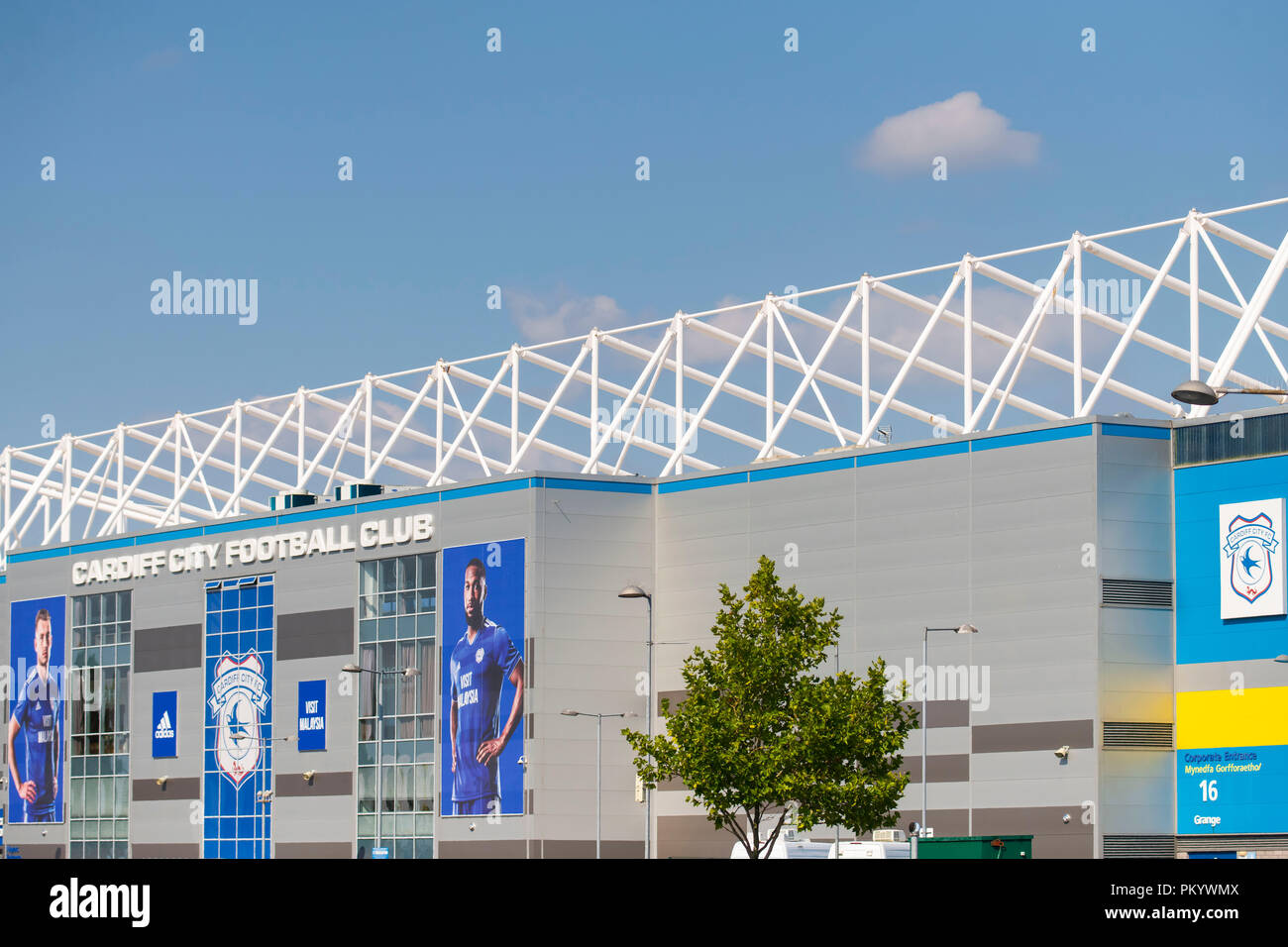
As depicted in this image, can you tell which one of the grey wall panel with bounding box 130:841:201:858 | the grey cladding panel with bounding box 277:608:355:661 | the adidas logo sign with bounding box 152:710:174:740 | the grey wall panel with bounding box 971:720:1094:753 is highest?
the grey cladding panel with bounding box 277:608:355:661

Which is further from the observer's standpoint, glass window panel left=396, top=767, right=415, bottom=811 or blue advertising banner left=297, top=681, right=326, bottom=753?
blue advertising banner left=297, top=681, right=326, bottom=753

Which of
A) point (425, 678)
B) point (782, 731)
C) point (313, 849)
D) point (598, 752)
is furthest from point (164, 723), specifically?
point (782, 731)

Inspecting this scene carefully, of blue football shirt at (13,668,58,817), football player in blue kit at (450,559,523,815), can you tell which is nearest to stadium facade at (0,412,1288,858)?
football player in blue kit at (450,559,523,815)

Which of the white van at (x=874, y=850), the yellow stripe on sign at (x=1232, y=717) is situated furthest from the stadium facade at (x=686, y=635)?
the white van at (x=874, y=850)

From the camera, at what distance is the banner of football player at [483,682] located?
82.3 m

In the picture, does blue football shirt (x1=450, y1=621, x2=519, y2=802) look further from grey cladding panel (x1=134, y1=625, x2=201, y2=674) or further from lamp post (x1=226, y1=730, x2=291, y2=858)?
grey cladding panel (x1=134, y1=625, x2=201, y2=674)

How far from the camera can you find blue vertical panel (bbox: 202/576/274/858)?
305 ft

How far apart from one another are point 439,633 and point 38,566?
35681mm

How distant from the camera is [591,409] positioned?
91.6 m

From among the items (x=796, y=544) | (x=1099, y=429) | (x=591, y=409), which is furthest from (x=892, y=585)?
(x=591, y=409)

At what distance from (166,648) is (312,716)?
44.4 ft

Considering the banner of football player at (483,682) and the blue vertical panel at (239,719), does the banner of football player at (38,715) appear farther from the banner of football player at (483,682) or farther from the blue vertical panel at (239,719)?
the banner of football player at (483,682)

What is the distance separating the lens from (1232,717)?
66.9m

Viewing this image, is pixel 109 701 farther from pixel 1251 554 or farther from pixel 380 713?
pixel 1251 554
